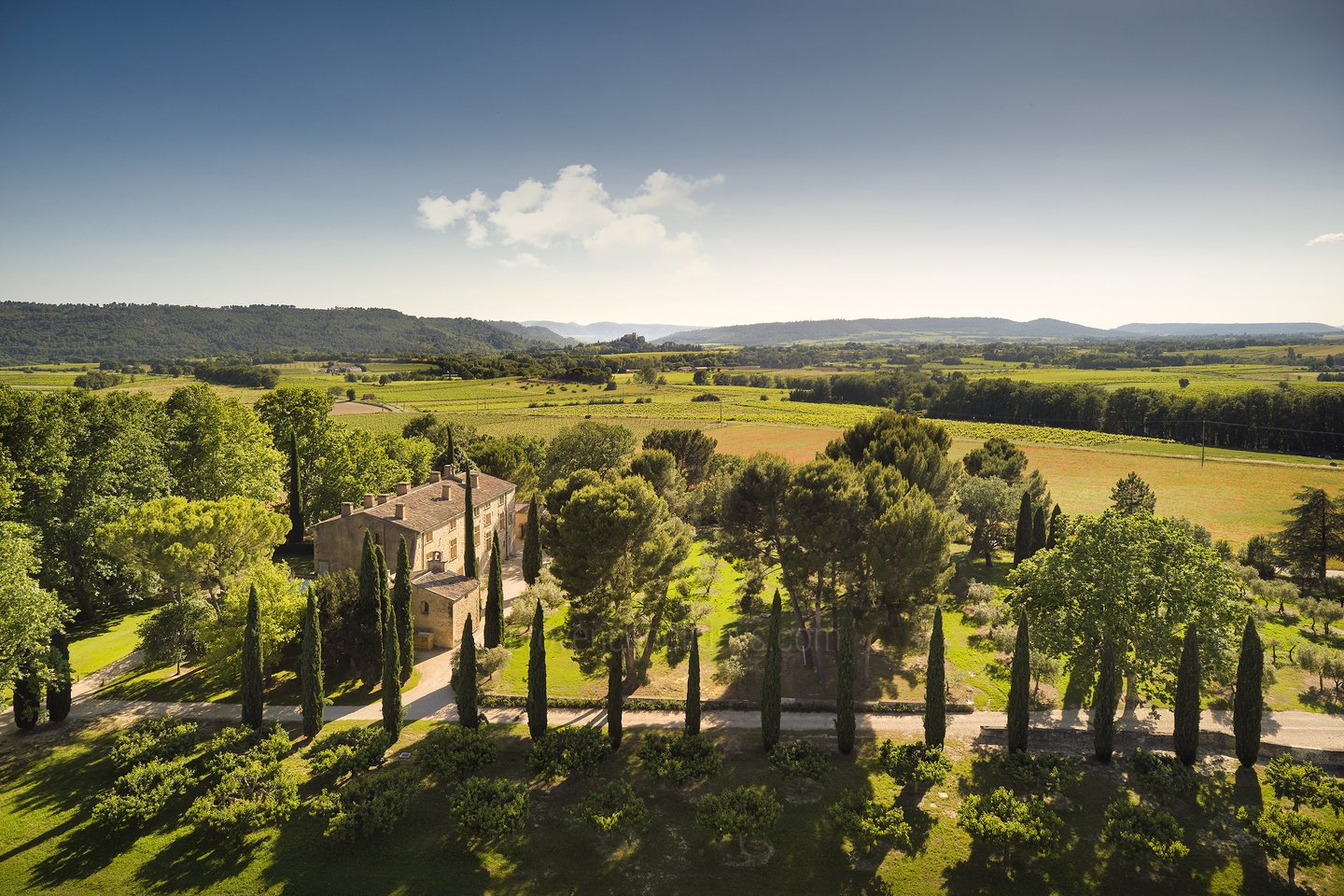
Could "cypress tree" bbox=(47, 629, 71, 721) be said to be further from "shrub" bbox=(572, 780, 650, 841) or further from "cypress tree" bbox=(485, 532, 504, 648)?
"shrub" bbox=(572, 780, 650, 841)

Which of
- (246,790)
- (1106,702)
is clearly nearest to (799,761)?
(1106,702)

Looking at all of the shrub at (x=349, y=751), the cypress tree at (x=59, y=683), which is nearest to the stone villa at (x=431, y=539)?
the shrub at (x=349, y=751)

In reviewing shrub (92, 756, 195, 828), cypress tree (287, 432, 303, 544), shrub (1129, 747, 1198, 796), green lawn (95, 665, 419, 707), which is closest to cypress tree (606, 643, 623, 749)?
green lawn (95, 665, 419, 707)

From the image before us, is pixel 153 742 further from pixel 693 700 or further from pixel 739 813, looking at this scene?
pixel 739 813

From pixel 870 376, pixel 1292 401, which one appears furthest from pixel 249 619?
pixel 870 376

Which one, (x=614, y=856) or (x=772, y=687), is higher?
(x=772, y=687)
